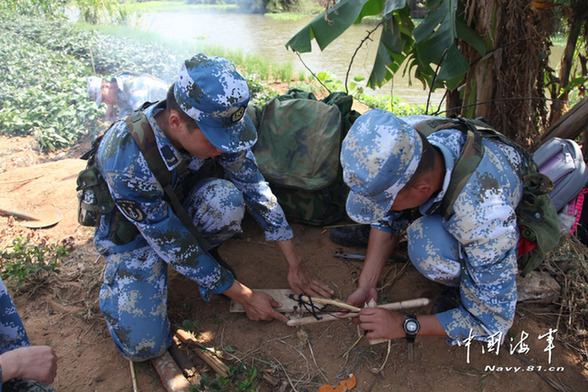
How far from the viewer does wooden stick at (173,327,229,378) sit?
212cm

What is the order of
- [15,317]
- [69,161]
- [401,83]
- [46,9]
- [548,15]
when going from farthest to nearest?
[46,9] < [401,83] < [69,161] < [548,15] < [15,317]

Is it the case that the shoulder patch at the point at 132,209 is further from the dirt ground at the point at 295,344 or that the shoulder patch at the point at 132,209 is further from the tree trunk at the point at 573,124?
the tree trunk at the point at 573,124

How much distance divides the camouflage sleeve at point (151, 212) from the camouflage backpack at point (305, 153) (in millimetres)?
962

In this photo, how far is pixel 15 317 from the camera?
1.87m

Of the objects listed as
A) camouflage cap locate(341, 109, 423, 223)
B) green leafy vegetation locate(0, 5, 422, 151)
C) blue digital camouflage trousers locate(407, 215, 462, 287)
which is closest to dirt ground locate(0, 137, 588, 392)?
blue digital camouflage trousers locate(407, 215, 462, 287)

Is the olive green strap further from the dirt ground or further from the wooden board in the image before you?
the wooden board

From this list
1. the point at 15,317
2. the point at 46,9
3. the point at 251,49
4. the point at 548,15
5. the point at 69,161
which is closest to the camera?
the point at 15,317

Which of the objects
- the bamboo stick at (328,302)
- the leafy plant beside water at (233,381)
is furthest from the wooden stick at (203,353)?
the bamboo stick at (328,302)

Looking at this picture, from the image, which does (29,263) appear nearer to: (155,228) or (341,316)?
(155,228)

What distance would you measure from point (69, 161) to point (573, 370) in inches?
186

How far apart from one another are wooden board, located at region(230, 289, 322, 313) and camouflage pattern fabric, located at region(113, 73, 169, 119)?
3.08m

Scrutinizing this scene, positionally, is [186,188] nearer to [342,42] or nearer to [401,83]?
[401,83]

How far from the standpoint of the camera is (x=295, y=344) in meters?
2.28

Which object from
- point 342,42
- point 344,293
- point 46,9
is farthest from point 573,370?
point 46,9
